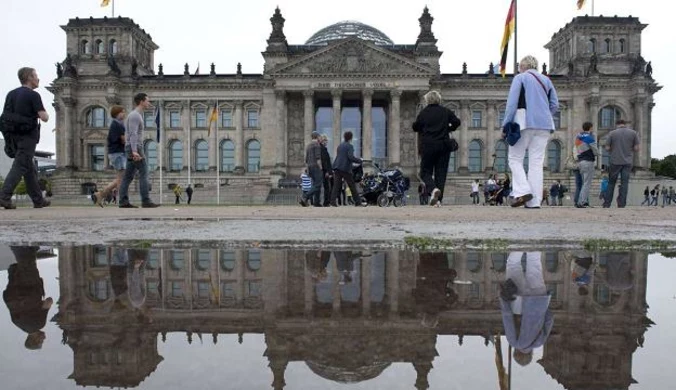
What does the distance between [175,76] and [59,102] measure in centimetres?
1170

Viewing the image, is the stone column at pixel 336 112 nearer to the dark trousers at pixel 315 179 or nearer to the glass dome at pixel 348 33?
the glass dome at pixel 348 33

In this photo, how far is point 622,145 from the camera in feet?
38.5

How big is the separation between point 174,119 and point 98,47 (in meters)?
11.9

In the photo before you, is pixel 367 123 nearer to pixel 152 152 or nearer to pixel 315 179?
pixel 152 152

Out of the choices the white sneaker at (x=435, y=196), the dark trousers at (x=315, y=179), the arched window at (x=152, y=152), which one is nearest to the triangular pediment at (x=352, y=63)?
the arched window at (x=152, y=152)

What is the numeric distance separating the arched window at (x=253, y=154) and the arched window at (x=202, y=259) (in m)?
51.7

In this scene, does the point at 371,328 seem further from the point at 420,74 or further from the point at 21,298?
the point at 420,74

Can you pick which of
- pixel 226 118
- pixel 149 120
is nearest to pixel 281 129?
pixel 226 118

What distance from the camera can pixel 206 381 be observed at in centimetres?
123

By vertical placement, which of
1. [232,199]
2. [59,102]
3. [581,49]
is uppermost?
[581,49]

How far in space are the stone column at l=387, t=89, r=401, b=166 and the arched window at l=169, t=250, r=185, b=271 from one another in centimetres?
4811

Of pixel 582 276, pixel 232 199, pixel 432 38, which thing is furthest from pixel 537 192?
pixel 432 38

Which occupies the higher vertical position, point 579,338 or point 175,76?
point 175,76

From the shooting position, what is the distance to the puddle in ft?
4.19
